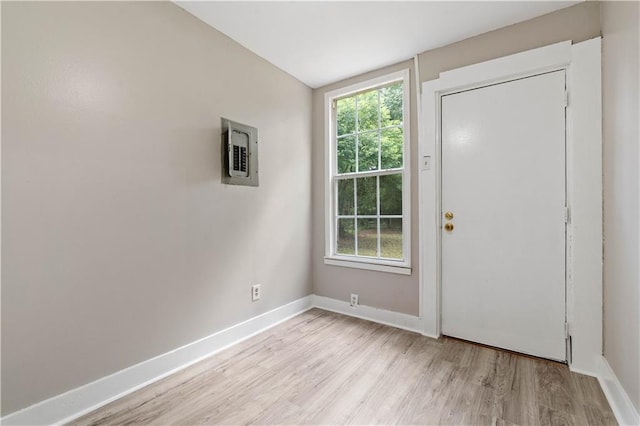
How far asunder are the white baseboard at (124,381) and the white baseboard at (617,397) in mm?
2288

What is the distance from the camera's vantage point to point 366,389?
175cm

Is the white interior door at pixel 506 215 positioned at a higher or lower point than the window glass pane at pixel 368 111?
lower

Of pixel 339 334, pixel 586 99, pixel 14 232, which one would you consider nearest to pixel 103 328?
pixel 14 232

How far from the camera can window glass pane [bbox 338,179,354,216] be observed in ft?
10.1

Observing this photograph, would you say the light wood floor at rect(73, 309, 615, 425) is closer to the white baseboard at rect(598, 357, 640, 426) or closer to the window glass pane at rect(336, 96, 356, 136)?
Answer: the white baseboard at rect(598, 357, 640, 426)

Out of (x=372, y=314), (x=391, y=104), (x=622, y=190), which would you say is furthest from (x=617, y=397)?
(x=391, y=104)

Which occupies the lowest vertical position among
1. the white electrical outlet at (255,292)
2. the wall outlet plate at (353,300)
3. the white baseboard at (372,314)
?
the white baseboard at (372,314)

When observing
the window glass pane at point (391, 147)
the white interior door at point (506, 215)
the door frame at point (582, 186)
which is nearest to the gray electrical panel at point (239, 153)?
the window glass pane at point (391, 147)

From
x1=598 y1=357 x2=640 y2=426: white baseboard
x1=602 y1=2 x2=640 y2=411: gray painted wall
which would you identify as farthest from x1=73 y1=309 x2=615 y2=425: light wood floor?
x1=602 y1=2 x2=640 y2=411: gray painted wall

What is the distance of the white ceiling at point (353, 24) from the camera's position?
1959mm

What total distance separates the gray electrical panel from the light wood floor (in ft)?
4.34

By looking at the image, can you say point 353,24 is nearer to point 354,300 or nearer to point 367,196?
point 367,196

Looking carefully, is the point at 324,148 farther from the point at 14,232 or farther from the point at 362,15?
the point at 14,232

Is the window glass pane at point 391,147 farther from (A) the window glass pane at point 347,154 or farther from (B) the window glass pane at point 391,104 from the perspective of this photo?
(A) the window glass pane at point 347,154
